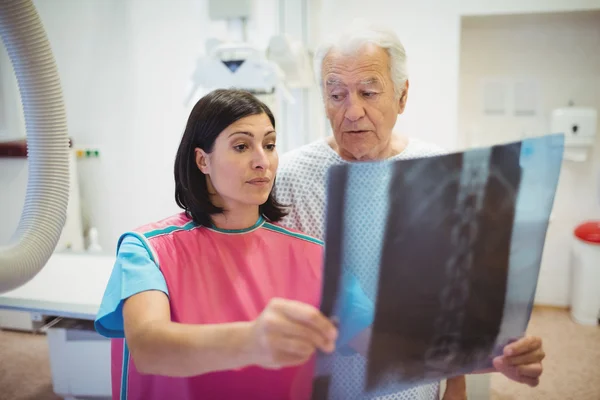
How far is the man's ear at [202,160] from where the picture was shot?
2.74 feet

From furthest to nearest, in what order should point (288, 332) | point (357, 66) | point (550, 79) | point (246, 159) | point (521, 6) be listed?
1. point (550, 79)
2. point (521, 6)
3. point (357, 66)
4. point (246, 159)
5. point (288, 332)

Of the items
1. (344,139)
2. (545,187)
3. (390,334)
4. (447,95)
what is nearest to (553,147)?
(545,187)

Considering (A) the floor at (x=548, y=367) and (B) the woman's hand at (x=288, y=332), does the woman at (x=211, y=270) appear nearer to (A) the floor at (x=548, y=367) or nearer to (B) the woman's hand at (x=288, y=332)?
(B) the woman's hand at (x=288, y=332)

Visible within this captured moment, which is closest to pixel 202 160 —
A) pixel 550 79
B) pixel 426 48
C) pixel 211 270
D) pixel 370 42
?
pixel 211 270

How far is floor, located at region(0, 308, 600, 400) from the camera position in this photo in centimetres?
100

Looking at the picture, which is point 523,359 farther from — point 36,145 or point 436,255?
point 36,145

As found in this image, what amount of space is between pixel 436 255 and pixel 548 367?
1.53 ft

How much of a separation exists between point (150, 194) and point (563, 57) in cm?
281

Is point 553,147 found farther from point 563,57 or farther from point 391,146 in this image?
point 563,57

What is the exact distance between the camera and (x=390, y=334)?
0.58m

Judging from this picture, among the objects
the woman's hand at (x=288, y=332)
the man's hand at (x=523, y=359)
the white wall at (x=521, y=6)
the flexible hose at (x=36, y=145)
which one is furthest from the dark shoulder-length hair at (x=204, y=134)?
the white wall at (x=521, y=6)

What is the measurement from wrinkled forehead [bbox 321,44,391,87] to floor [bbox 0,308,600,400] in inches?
20.5

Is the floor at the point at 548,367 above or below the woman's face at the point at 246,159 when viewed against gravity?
below

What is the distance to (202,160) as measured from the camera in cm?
84
